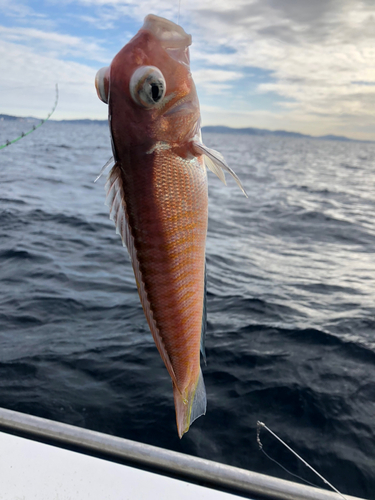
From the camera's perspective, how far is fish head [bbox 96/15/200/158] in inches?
45.4

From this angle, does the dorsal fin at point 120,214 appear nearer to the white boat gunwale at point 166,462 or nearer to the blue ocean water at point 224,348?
the white boat gunwale at point 166,462

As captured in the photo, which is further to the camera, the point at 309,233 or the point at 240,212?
the point at 240,212

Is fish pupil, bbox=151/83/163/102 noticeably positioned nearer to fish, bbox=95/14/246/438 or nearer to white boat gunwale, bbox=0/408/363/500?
fish, bbox=95/14/246/438

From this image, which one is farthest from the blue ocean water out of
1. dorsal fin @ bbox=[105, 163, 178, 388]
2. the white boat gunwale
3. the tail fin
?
dorsal fin @ bbox=[105, 163, 178, 388]

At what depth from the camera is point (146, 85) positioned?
3.72 ft

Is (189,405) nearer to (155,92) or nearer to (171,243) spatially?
(171,243)

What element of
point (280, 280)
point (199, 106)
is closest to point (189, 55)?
point (199, 106)

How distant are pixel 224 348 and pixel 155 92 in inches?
200

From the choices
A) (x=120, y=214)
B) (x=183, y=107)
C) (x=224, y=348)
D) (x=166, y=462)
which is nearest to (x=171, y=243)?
(x=120, y=214)

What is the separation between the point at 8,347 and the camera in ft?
18.3

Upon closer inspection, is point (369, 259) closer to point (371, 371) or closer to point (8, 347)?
point (371, 371)

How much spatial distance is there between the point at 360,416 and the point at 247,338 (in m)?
1.96

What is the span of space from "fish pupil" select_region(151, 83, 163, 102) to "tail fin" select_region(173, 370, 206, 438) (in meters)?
0.92

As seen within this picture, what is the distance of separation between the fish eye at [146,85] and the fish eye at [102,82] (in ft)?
0.44
